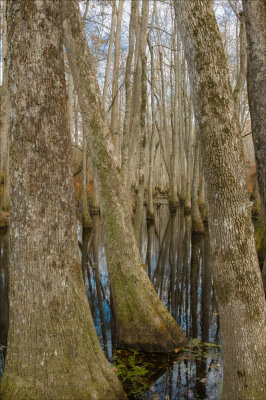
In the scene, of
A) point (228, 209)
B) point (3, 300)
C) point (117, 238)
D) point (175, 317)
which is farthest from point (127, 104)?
point (228, 209)

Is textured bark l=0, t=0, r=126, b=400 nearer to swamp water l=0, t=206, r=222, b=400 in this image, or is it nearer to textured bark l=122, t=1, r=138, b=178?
swamp water l=0, t=206, r=222, b=400

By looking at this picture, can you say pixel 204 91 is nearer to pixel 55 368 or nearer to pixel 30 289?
pixel 30 289

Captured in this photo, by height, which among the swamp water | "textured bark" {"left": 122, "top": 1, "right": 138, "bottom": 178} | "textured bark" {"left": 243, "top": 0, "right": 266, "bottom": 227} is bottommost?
the swamp water

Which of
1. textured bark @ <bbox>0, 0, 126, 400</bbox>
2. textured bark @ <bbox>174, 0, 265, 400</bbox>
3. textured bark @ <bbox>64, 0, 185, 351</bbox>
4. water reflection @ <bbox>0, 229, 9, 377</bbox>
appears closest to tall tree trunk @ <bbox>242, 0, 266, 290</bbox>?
textured bark @ <bbox>174, 0, 265, 400</bbox>

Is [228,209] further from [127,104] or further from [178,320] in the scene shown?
[127,104]

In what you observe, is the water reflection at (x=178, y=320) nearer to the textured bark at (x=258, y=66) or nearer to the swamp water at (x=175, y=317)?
the swamp water at (x=175, y=317)

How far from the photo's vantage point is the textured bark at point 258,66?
3846 mm

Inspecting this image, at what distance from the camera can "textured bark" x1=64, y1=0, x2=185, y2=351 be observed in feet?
14.7

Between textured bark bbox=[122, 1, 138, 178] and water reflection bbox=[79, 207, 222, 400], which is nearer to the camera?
water reflection bbox=[79, 207, 222, 400]

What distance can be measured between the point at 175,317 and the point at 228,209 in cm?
350

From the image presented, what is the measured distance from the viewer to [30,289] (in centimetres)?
254

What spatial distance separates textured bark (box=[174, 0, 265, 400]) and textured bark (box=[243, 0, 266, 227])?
1346 millimetres

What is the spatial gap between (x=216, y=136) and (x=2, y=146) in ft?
40.1

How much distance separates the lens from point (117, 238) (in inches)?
184
